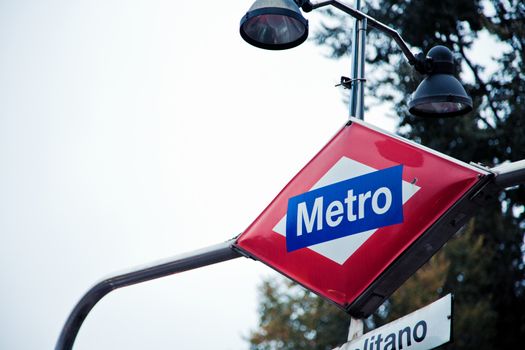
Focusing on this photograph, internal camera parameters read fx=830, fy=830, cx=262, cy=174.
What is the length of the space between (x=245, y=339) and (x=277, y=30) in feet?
79.2

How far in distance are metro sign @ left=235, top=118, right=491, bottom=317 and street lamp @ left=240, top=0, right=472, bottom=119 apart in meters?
0.79

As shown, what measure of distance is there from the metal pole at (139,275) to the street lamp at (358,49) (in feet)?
4.42

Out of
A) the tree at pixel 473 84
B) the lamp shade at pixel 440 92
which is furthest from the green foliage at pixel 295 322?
the lamp shade at pixel 440 92

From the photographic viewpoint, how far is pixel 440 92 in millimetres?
6328

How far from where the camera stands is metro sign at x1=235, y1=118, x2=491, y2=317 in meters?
4.48

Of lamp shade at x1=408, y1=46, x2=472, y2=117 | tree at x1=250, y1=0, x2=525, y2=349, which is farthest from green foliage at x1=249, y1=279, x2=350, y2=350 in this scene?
lamp shade at x1=408, y1=46, x2=472, y2=117

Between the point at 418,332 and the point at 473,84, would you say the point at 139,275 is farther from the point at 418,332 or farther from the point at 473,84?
the point at 473,84

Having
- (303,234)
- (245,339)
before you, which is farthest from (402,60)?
(245,339)

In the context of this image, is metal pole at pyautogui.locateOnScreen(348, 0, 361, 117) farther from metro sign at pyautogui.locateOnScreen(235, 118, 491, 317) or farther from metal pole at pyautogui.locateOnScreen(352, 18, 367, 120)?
metro sign at pyautogui.locateOnScreen(235, 118, 491, 317)

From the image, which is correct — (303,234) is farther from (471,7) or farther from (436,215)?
(471,7)

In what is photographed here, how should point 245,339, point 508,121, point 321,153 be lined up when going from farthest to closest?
point 245,339
point 508,121
point 321,153

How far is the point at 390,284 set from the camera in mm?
4617

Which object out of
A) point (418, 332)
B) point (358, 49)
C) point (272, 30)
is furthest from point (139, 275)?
point (418, 332)

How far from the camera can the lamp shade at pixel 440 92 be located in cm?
633
